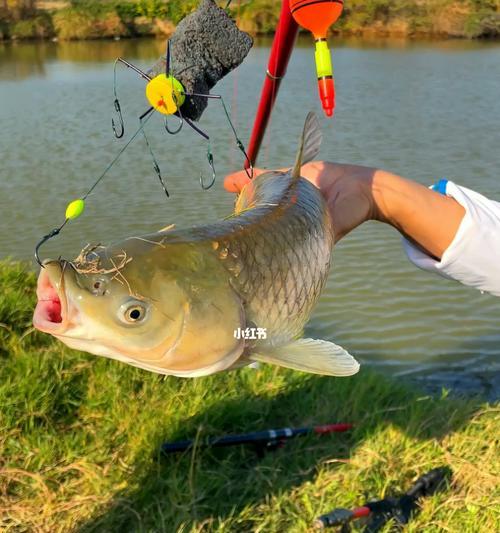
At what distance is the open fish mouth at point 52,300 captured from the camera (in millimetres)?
1115

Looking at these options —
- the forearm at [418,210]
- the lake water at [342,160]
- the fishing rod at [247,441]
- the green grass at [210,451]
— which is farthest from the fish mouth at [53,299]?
the lake water at [342,160]

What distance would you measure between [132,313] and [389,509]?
2032 millimetres

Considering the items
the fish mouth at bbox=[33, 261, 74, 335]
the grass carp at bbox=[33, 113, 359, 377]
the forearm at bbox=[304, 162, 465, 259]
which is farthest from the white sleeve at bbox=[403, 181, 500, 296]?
the fish mouth at bbox=[33, 261, 74, 335]

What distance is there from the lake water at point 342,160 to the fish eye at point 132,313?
2633mm

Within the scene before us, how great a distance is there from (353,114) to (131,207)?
582 centimetres

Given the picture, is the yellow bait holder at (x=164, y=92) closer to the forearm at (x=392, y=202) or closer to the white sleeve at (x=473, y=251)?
the forearm at (x=392, y=202)

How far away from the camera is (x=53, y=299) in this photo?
115 centimetres

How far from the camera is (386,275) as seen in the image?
21.6 feet

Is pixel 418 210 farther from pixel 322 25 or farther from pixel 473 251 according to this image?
pixel 322 25

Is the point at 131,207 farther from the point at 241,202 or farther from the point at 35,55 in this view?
the point at 35,55

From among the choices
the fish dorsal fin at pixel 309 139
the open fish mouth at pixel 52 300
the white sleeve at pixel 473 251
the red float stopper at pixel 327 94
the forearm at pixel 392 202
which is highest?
the red float stopper at pixel 327 94

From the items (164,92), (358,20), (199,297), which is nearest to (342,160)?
(164,92)

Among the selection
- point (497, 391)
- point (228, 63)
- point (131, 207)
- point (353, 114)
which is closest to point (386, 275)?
point (497, 391)

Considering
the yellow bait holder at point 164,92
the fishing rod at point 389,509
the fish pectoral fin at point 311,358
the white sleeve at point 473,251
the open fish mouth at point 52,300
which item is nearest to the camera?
the open fish mouth at point 52,300
